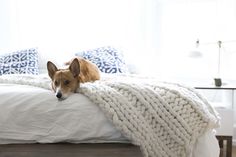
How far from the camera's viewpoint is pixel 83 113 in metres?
1.60

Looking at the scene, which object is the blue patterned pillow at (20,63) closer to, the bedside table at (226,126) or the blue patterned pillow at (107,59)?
the blue patterned pillow at (107,59)

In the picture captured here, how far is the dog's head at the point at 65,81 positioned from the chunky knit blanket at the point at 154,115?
0.18 feet

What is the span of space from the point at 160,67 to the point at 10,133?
222 cm

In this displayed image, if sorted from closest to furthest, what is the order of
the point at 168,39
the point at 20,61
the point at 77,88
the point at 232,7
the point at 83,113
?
the point at 83,113
the point at 77,88
the point at 20,61
the point at 232,7
the point at 168,39

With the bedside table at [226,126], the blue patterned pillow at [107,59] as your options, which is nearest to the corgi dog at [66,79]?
the blue patterned pillow at [107,59]

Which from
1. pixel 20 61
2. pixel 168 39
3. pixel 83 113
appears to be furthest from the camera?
pixel 168 39

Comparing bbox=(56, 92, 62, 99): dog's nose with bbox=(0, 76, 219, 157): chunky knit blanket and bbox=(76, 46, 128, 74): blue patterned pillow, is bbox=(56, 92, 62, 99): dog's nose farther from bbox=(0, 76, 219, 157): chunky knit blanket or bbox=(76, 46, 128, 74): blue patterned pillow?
bbox=(76, 46, 128, 74): blue patterned pillow

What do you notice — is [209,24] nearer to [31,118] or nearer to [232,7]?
[232,7]

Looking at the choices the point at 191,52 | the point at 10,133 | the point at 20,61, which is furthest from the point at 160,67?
the point at 10,133

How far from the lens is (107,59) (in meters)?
2.89

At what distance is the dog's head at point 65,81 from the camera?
1643mm

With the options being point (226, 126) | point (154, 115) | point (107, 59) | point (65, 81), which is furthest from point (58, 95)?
point (226, 126)

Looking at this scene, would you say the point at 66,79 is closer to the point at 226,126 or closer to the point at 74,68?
the point at 74,68

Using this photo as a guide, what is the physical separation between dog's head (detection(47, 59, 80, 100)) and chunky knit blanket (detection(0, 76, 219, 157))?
0.18ft
